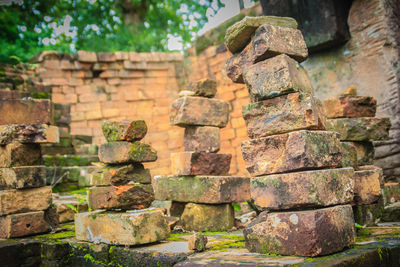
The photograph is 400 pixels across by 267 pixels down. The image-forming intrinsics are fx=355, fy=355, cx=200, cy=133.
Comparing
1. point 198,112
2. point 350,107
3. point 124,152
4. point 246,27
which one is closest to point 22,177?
point 124,152

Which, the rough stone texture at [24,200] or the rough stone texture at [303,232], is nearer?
the rough stone texture at [303,232]

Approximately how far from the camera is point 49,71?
35.7ft

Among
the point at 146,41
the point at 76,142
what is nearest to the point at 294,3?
the point at 76,142

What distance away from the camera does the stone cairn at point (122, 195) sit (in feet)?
11.5

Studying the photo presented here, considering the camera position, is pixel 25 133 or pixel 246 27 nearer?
pixel 246 27

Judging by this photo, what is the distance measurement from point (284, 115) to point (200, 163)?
1.72 m

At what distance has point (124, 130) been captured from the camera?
3.80 metres

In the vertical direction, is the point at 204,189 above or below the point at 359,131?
below

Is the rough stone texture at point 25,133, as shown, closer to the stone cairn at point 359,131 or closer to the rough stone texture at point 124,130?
the rough stone texture at point 124,130

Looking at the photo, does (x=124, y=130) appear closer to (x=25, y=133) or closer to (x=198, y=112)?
(x=198, y=112)

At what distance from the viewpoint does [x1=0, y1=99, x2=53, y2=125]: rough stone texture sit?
4566mm

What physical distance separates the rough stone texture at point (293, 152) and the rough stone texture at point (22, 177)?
9.62 ft

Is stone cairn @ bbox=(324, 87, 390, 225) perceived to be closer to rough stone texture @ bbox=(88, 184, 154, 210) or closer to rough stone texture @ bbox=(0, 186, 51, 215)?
rough stone texture @ bbox=(88, 184, 154, 210)

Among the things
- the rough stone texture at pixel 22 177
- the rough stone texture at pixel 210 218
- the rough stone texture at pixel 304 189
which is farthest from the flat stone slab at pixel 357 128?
the rough stone texture at pixel 22 177
